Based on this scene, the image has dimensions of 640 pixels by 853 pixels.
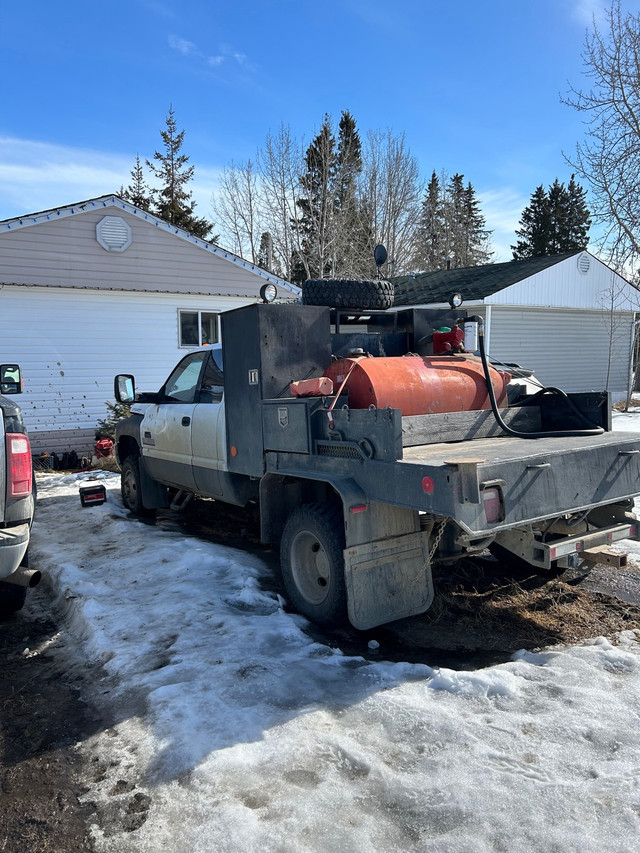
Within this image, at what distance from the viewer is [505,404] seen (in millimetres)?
5070

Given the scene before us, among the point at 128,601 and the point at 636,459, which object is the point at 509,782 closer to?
the point at 636,459

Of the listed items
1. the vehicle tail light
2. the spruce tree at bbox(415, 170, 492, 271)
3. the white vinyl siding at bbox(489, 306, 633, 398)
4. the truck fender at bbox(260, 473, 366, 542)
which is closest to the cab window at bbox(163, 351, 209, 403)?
the truck fender at bbox(260, 473, 366, 542)

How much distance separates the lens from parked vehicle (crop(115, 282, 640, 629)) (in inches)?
139

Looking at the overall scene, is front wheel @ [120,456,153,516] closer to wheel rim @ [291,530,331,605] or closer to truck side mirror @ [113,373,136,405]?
truck side mirror @ [113,373,136,405]

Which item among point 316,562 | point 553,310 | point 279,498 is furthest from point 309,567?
point 553,310

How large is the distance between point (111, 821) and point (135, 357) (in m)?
11.6

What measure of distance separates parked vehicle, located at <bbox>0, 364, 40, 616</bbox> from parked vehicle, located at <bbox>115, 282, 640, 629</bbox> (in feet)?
5.23

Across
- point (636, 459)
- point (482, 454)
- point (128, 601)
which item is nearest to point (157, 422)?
point (128, 601)

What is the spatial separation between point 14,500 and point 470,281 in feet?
62.9

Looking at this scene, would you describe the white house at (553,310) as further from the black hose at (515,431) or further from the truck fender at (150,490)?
the black hose at (515,431)

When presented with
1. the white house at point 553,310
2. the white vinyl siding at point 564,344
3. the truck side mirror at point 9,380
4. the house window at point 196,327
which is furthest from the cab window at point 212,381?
the white vinyl siding at point 564,344

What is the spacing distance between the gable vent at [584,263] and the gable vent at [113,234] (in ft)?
49.6

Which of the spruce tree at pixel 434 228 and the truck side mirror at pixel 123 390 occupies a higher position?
the spruce tree at pixel 434 228

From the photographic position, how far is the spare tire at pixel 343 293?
5172 mm
